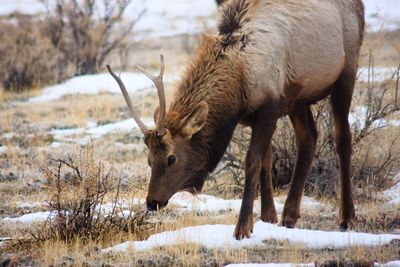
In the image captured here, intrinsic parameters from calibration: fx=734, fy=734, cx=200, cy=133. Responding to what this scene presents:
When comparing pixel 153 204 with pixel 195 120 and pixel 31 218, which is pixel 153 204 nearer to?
pixel 195 120

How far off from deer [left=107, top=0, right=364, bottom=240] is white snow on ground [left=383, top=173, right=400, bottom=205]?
1073 millimetres

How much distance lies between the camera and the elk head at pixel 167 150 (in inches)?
248

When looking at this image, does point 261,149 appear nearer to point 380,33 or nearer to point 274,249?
point 274,249

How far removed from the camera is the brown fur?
252 inches

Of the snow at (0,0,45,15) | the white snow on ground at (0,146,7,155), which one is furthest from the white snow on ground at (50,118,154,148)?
the snow at (0,0,45,15)

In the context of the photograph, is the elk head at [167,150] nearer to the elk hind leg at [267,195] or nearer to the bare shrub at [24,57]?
the elk hind leg at [267,195]

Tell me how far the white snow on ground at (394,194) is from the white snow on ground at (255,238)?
76.8 inches

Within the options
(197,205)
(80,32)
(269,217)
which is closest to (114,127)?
(197,205)

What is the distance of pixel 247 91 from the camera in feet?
21.4

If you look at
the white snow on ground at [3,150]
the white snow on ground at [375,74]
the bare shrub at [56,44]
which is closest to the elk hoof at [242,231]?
the white snow on ground at [375,74]

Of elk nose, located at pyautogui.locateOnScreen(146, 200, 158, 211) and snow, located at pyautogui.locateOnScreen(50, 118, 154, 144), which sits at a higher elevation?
snow, located at pyautogui.locateOnScreen(50, 118, 154, 144)

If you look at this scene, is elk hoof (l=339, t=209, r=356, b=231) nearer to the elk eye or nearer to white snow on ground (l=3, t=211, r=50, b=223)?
the elk eye

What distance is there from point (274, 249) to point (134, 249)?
3.82 feet

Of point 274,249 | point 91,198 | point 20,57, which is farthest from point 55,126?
point 274,249
